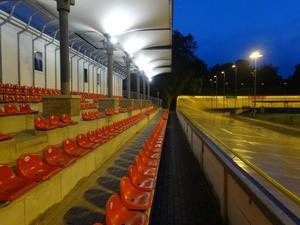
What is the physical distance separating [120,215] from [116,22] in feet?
56.7

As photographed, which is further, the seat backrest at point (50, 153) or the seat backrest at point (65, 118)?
the seat backrest at point (65, 118)

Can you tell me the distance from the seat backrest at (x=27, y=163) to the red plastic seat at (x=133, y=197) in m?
1.59

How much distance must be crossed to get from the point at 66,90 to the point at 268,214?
1009 cm

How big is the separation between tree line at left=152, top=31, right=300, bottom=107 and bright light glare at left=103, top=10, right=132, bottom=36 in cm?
4710

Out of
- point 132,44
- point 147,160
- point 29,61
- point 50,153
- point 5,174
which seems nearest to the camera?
point 5,174

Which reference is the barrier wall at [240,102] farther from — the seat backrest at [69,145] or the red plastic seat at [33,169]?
the red plastic seat at [33,169]

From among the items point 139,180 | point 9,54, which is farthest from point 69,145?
point 9,54

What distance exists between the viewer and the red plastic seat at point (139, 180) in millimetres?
5391

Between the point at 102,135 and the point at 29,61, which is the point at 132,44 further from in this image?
the point at 102,135

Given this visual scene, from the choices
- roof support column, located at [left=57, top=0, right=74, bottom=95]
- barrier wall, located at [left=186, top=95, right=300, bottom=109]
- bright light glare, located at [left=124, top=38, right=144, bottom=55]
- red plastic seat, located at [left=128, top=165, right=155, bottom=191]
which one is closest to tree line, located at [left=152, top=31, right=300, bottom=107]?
barrier wall, located at [left=186, top=95, right=300, bottom=109]

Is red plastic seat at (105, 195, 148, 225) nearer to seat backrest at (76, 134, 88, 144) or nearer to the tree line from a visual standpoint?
seat backrest at (76, 134, 88, 144)

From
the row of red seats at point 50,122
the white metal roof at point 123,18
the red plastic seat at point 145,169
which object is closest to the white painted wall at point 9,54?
the white metal roof at point 123,18

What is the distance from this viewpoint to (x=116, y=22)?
19766 millimetres

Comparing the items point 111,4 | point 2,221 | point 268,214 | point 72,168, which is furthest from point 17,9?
point 268,214
